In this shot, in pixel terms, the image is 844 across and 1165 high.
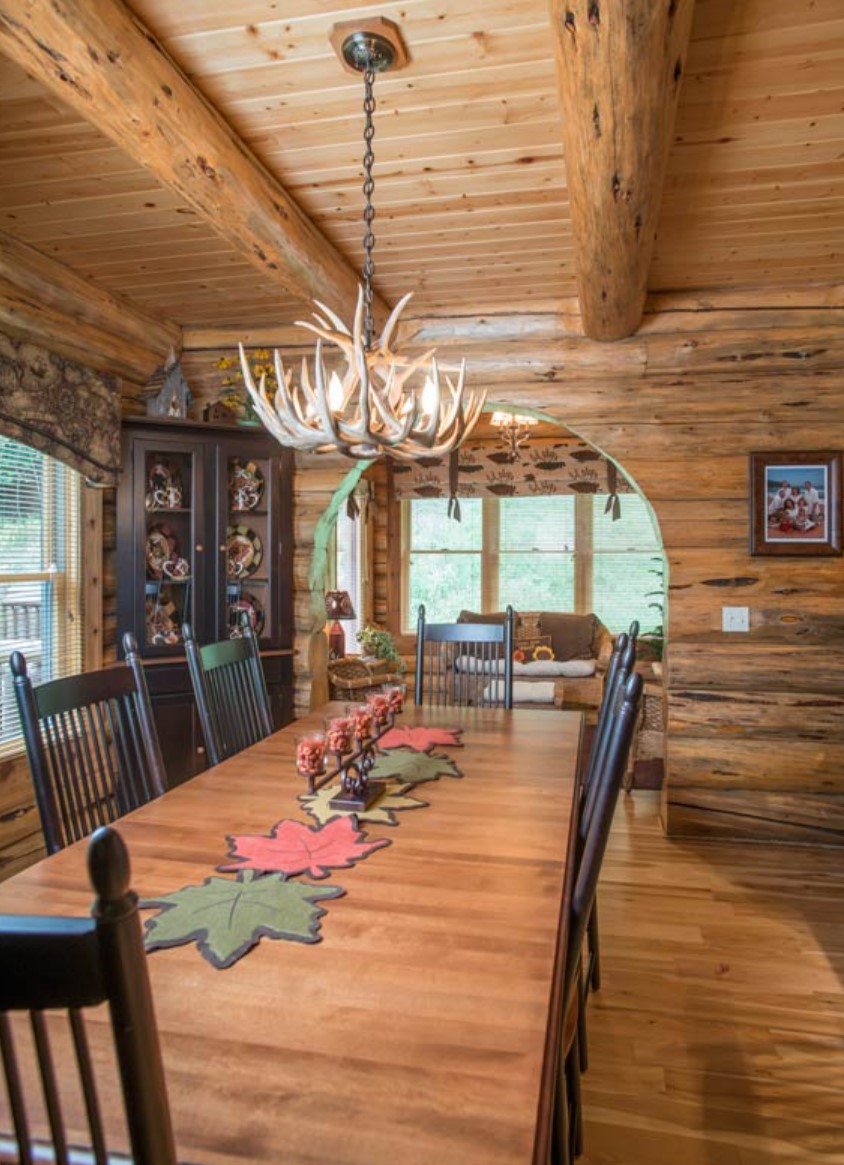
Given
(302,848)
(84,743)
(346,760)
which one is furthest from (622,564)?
(302,848)

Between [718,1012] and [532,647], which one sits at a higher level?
[532,647]

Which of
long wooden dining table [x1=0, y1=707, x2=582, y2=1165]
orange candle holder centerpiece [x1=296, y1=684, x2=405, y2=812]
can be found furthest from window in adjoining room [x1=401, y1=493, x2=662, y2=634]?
long wooden dining table [x1=0, y1=707, x2=582, y2=1165]

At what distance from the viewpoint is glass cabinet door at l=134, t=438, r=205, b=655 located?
12.3 feet

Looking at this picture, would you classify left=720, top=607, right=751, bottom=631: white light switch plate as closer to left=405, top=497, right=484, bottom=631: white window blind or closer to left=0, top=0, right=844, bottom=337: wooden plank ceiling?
left=0, top=0, right=844, bottom=337: wooden plank ceiling

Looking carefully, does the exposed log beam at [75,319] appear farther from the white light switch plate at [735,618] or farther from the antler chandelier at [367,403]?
the white light switch plate at [735,618]

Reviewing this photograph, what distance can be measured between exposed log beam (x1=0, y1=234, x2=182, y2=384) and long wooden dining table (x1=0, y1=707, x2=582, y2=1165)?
6.88ft

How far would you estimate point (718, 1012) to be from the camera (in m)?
2.40

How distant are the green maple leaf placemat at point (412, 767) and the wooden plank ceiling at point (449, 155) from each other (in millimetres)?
1785

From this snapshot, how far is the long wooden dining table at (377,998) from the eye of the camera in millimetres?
853

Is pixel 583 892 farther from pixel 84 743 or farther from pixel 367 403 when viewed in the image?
pixel 84 743

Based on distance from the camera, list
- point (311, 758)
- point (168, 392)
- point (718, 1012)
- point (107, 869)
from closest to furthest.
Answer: point (107, 869) → point (311, 758) → point (718, 1012) → point (168, 392)

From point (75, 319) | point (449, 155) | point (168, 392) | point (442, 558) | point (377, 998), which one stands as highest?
point (449, 155)

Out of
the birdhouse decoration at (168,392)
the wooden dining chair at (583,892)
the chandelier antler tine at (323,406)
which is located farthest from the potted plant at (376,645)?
the wooden dining chair at (583,892)

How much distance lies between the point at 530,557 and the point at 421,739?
537 centimetres
